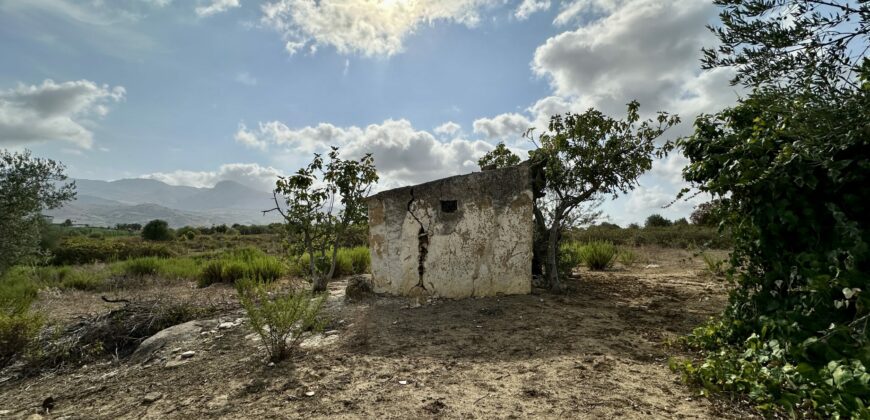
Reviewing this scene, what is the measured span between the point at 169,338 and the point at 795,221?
6.28 metres

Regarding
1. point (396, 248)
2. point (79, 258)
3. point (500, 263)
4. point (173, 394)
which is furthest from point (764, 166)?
point (79, 258)

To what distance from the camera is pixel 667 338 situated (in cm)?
423

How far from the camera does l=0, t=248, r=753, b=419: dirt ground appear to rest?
2957mm

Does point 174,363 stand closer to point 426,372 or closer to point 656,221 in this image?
point 426,372

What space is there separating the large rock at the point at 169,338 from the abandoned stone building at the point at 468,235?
2762 mm

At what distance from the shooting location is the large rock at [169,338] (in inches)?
183

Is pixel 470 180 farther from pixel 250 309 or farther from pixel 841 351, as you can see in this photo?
pixel 841 351

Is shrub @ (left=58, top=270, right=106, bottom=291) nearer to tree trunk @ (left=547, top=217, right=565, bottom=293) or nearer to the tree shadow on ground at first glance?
the tree shadow on ground

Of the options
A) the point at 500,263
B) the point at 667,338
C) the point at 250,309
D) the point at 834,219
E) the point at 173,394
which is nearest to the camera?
the point at 834,219

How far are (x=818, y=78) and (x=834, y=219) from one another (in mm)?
1462

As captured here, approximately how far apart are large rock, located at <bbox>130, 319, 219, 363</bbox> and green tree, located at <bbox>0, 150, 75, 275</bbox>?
5.78 meters

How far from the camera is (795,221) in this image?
11.0 ft

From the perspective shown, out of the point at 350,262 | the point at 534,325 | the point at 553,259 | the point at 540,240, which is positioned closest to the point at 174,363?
the point at 534,325

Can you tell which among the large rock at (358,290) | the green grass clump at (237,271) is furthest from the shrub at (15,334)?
the green grass clump at (237,271)
